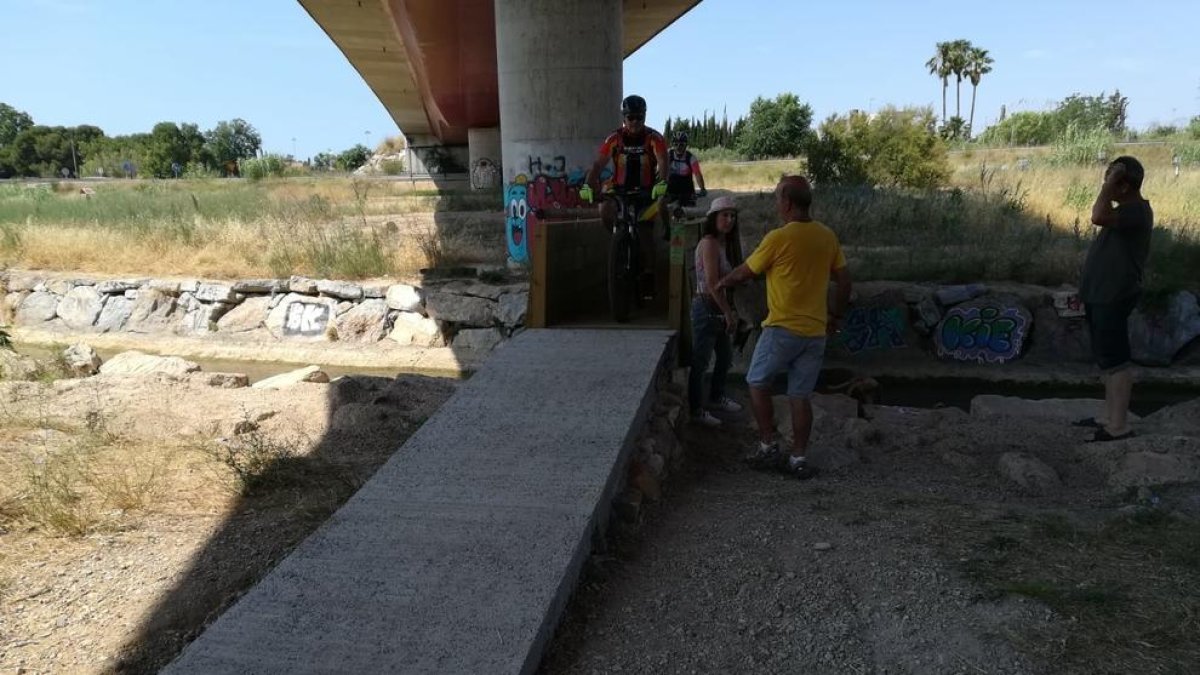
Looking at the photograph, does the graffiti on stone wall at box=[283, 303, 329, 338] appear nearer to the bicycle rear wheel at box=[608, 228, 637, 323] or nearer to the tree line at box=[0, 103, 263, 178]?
the bicycle rear wheel at box=[608, 228, 637, 323]

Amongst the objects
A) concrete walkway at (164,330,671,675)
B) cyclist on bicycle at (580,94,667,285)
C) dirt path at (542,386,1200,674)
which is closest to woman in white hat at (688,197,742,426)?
concrete walkway at (164,330,671,675)

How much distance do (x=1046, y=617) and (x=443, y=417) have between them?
3181 mm

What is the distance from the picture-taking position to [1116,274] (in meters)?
6.09

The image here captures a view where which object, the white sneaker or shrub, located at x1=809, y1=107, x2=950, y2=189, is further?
shrub, located at x1=809, y1=107, x2=950, y2=189

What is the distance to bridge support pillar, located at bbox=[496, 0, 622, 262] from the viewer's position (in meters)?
13.9

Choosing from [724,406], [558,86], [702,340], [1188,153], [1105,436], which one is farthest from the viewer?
[1188,153]

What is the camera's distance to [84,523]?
439 centimetres

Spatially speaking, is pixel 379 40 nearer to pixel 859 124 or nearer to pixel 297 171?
pixel 859 124

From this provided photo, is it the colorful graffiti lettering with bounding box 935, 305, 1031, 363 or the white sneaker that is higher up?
the white sneaker

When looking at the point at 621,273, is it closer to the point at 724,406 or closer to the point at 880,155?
the point at 724,406

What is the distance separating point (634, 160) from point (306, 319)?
8881 millimetres

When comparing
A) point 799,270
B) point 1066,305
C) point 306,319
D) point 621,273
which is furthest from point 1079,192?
point 799,270

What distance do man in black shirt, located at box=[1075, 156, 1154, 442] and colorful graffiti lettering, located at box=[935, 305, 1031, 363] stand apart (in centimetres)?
569

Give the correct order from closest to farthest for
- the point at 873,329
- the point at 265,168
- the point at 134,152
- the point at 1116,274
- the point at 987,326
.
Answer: the point at 1116,274, the point at 987,326, the point at 873,329, the point at 265,168, the point at 134,152
